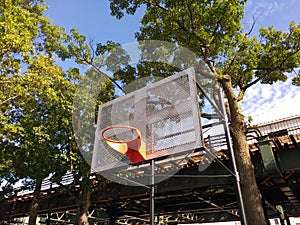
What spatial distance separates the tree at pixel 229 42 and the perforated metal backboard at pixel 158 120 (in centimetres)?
340

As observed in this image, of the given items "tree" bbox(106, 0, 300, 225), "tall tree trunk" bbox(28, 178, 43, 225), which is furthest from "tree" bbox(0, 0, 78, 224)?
"tree" bbox(106, 0, 300, 225)

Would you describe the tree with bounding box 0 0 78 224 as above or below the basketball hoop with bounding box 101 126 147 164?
above

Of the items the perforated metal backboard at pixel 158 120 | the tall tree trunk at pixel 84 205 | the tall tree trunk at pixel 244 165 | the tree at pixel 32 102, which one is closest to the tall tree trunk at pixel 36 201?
the tree at pixel 32 102

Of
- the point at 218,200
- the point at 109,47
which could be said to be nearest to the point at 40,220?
the point at 218,200

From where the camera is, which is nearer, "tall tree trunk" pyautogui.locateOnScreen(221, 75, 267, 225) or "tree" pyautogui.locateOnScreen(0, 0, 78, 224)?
"tall tree trunk" pyautogui.locateOnScreen(221, 75, 267, 225)

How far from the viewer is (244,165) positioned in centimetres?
790

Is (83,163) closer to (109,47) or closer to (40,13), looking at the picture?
(109,47)

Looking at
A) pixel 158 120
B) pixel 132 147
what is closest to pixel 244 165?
pixel 158 120

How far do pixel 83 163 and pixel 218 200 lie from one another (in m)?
7.73

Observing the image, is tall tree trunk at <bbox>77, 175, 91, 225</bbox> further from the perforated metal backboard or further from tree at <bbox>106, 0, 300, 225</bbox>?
tree at <bbox>106, 0, 300, 225</bbox>

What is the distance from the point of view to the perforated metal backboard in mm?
5453

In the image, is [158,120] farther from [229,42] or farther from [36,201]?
[36,201]

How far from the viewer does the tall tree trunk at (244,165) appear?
6.98 m

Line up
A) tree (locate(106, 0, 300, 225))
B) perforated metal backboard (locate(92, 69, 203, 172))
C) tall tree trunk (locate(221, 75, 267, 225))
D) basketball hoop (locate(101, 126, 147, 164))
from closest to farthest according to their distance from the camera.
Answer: perforated metal backboard (locate(92, 69, 203, 172)), basketball hoop (locate(101, 126, 147, 164)), tall tree trunk (locate(221, 75, 267, 225)), tree (locate(106, 0, 300, 225))
